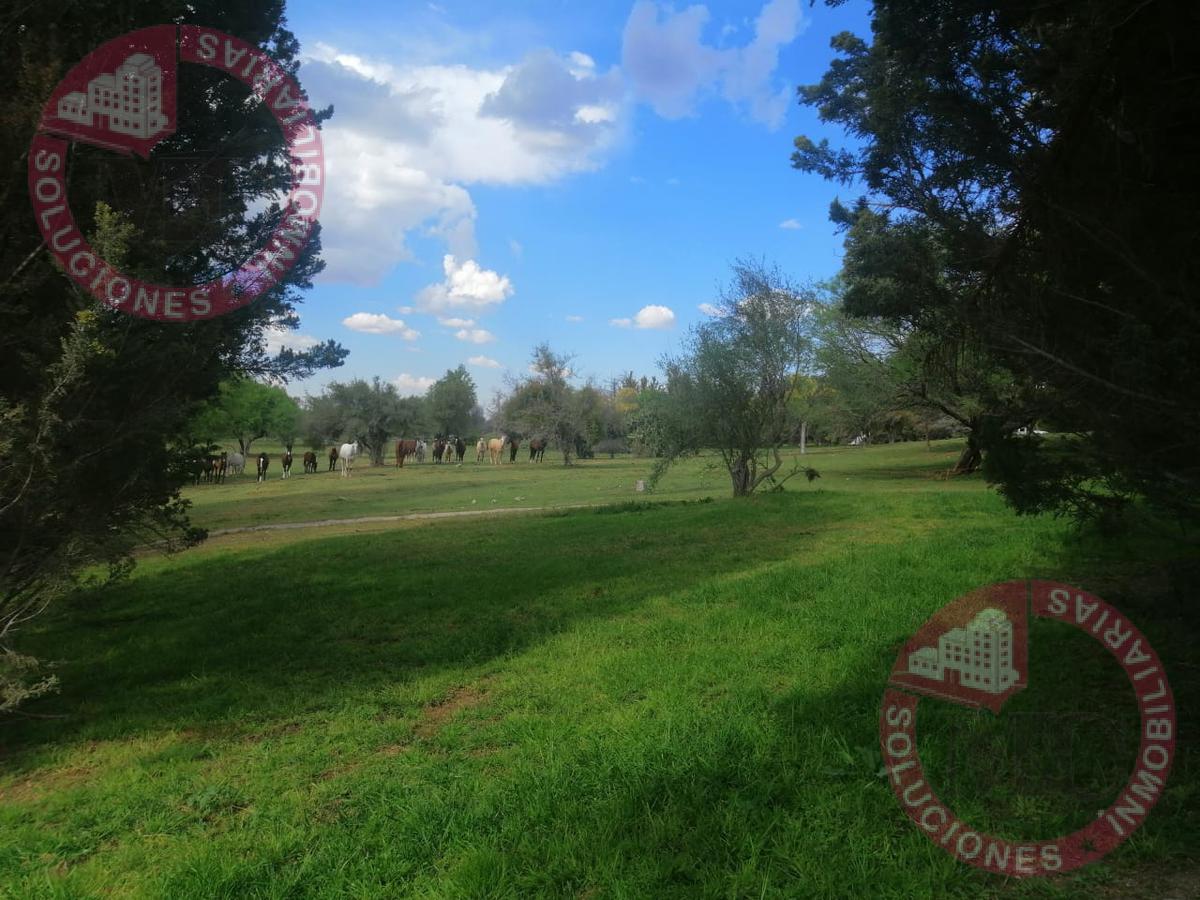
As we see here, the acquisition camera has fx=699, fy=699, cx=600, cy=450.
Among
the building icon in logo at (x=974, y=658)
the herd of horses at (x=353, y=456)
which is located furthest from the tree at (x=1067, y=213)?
the herd of horses at (x=353, y=456)

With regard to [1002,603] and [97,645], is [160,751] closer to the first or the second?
[97,645]

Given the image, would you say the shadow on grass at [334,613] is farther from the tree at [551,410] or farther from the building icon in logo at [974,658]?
the tree at [551,410]

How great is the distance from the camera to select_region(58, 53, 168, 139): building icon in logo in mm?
4355

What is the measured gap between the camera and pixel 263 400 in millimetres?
54906

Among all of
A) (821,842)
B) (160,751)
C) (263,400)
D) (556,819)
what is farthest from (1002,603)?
(263,400)

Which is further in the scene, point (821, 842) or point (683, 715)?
point (683, 715)

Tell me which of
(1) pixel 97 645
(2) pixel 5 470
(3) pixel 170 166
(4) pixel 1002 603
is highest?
(3) pixel 170 166

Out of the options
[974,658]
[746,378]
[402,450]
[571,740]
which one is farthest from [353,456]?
[974,658]

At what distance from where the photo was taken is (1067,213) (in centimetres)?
317

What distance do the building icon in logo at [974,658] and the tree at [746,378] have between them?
13.7 meters

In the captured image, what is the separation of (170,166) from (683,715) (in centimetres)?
570

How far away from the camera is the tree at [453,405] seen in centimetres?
7225

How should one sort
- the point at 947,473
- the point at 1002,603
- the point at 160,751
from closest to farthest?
the point at 160,751 → the point at 1002,603 → the point at 947,473

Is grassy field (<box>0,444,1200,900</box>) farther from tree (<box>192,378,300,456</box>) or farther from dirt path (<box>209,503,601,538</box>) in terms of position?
tree (<box>192,378,300,456</box>)
